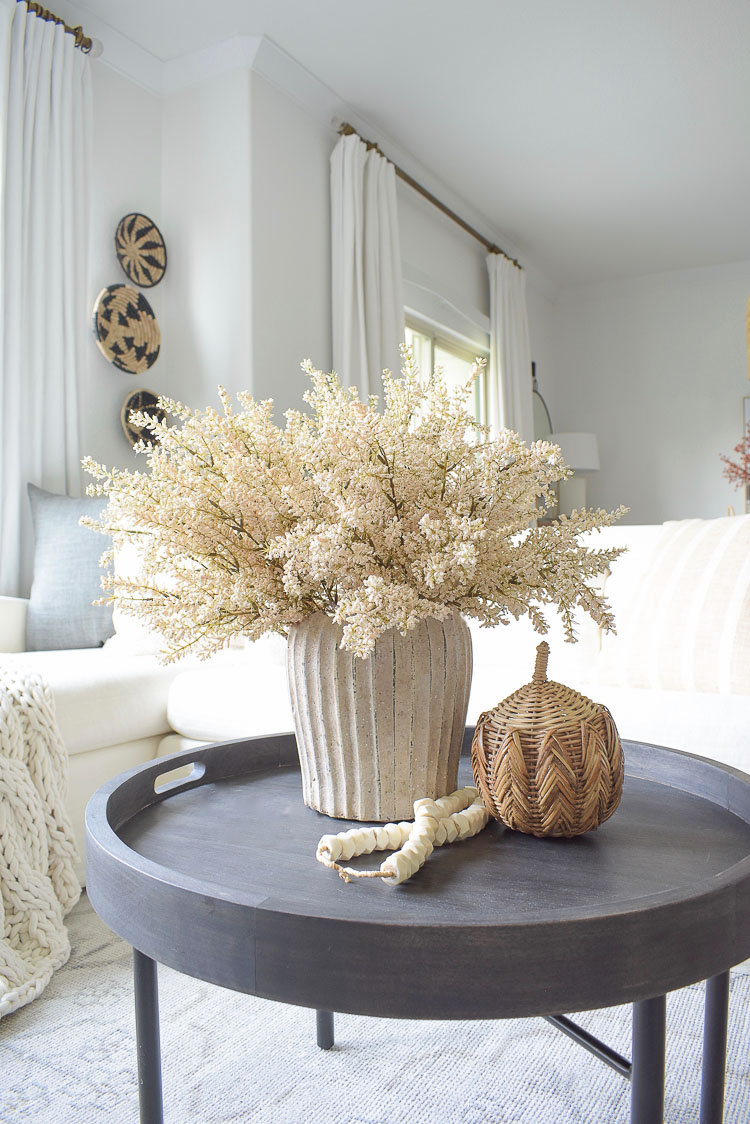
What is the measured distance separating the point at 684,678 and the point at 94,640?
1675 millimetres

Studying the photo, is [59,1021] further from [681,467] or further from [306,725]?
[681,467]

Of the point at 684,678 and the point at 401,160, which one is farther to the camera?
the point at 401,160

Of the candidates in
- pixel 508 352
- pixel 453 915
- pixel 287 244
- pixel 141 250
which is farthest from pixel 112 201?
pixel 453 915

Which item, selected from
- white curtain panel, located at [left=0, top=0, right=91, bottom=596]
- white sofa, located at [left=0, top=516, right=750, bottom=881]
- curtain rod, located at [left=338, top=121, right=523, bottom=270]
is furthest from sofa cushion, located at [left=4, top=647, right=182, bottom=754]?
curtain rod, located at [left=338, top=121, right=523, bottom=270]

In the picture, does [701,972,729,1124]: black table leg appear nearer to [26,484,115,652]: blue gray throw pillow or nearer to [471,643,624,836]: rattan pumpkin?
[471,643,624,836]: rattan pumpkin

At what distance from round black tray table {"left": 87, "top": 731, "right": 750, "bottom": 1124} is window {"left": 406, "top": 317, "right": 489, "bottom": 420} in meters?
3.96

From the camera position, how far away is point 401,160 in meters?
4.30

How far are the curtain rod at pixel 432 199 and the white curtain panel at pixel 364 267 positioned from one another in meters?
0.04

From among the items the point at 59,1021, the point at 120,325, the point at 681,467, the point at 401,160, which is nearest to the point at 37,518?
the point at 120,325

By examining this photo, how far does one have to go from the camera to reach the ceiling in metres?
3.18

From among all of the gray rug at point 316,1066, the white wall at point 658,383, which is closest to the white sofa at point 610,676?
Answer: the gray rug at point 316,1066

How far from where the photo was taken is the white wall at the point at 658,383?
6.02 meters

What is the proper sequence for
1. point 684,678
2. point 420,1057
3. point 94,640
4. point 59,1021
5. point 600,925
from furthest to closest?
1. point 94,640
2. point 684,678
3. point 59,1021
4. point 420,1057
5. point 600,925

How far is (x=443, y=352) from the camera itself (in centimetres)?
507
